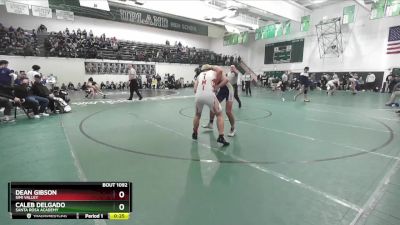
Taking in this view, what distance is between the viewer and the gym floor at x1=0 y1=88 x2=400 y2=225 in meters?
2.25

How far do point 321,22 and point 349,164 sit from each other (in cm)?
2146

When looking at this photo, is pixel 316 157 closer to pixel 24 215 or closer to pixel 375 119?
pixel 24 215

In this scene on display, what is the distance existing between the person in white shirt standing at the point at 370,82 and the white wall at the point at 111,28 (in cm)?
1871

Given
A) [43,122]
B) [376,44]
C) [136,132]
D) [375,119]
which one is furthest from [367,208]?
[376,44]

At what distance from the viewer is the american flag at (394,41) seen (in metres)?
17.0

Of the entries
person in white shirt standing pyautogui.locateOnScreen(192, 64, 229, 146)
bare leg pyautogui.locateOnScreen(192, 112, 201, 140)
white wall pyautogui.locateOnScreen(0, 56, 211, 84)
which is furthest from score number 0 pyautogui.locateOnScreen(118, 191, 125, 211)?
white wall pyautogui.locateOnScreen(0, 56, 211, 84)

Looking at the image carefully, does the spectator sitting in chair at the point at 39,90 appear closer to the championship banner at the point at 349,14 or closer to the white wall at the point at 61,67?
the white wall at the point at 61,67

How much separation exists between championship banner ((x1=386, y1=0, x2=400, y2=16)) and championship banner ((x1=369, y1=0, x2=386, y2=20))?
0.27 metres
